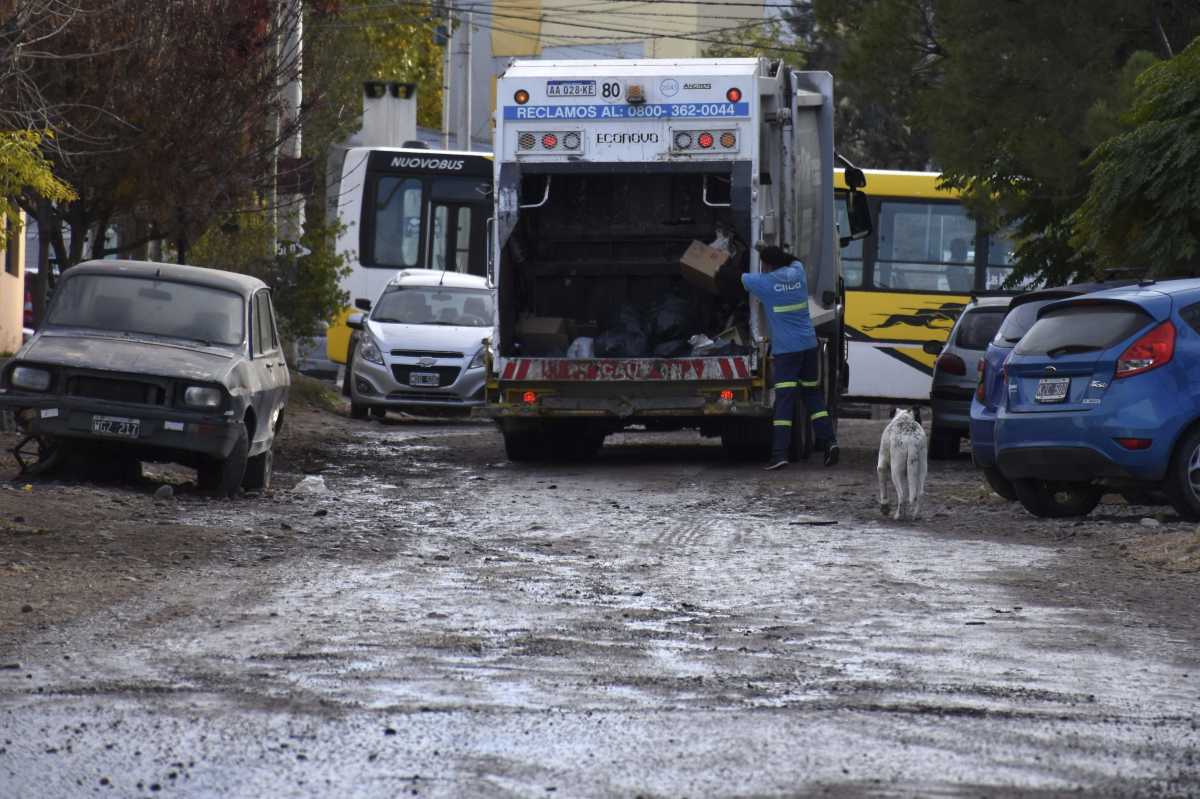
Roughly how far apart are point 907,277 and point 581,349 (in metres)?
11.4

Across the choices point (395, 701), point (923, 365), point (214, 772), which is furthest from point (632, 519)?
point (923, 365)

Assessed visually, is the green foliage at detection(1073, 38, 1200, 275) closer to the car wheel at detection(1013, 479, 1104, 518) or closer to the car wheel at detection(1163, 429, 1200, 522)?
the car wheel at detection(1013, 479, 1104, 518)

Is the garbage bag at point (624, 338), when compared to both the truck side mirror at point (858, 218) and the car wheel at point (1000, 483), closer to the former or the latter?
the truck side mirror at point (858, 218)

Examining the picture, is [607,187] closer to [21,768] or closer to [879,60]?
[879,60]

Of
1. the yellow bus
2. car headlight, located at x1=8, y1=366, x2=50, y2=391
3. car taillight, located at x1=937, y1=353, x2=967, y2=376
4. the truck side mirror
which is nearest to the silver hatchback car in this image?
car taillight, located at x1=937, y1=353, x2=967, y2=376

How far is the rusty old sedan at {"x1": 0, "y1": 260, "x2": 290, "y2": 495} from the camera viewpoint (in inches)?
566

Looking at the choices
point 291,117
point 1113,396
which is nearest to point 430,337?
point 291,117

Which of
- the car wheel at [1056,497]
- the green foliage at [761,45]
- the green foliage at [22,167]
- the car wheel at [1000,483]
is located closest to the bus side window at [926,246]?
the car wheel at [1000,483]

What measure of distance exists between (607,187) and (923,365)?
10.3 metres

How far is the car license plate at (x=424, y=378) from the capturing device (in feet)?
87.4

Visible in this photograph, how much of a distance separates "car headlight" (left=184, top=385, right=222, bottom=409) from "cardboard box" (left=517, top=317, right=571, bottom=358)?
5.65 m

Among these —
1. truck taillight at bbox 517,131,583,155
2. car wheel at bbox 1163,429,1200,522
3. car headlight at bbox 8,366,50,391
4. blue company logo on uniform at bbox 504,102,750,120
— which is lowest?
car wheel at bbox 1163,429,1200,522

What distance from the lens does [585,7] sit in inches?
3000

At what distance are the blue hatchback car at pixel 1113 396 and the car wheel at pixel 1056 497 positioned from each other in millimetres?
260
